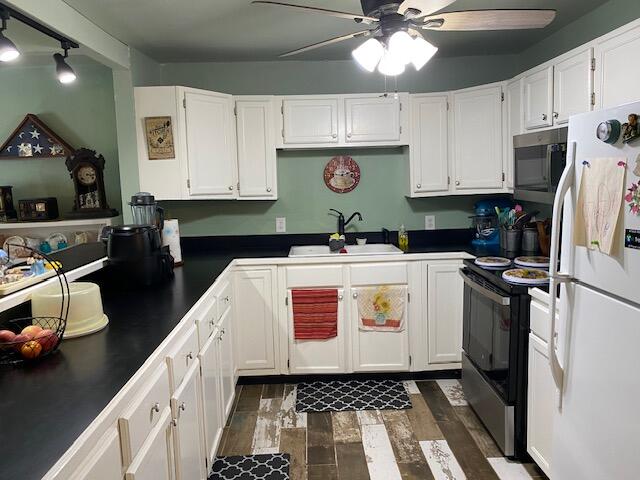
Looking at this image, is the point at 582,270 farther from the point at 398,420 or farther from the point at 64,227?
the point at 64,227

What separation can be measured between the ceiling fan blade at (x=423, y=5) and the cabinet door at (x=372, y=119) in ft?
5.32

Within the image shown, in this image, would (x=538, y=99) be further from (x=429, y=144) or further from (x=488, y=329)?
(x=488, y=329)

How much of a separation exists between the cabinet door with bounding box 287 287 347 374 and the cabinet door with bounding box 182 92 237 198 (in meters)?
1.06

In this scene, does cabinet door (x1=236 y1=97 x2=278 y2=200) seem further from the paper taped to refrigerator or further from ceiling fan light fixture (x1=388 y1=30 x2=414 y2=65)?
the paper taped to refrigerator

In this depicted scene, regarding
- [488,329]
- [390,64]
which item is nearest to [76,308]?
[390,64]

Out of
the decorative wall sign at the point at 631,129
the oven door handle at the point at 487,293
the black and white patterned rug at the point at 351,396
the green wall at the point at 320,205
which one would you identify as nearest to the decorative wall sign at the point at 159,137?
the green wall at the point at 320,205

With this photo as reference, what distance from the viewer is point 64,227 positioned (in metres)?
3.58

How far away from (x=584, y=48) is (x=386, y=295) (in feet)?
5.89

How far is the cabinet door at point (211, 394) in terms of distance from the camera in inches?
86.3

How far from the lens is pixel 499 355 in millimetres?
2500

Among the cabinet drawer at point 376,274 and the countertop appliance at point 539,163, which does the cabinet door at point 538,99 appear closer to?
the countertop appliance at point 539,163

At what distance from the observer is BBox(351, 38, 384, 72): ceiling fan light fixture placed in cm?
199

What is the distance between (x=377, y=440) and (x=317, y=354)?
32.2 inches

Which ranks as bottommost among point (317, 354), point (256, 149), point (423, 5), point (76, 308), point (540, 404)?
point (317, 354)
